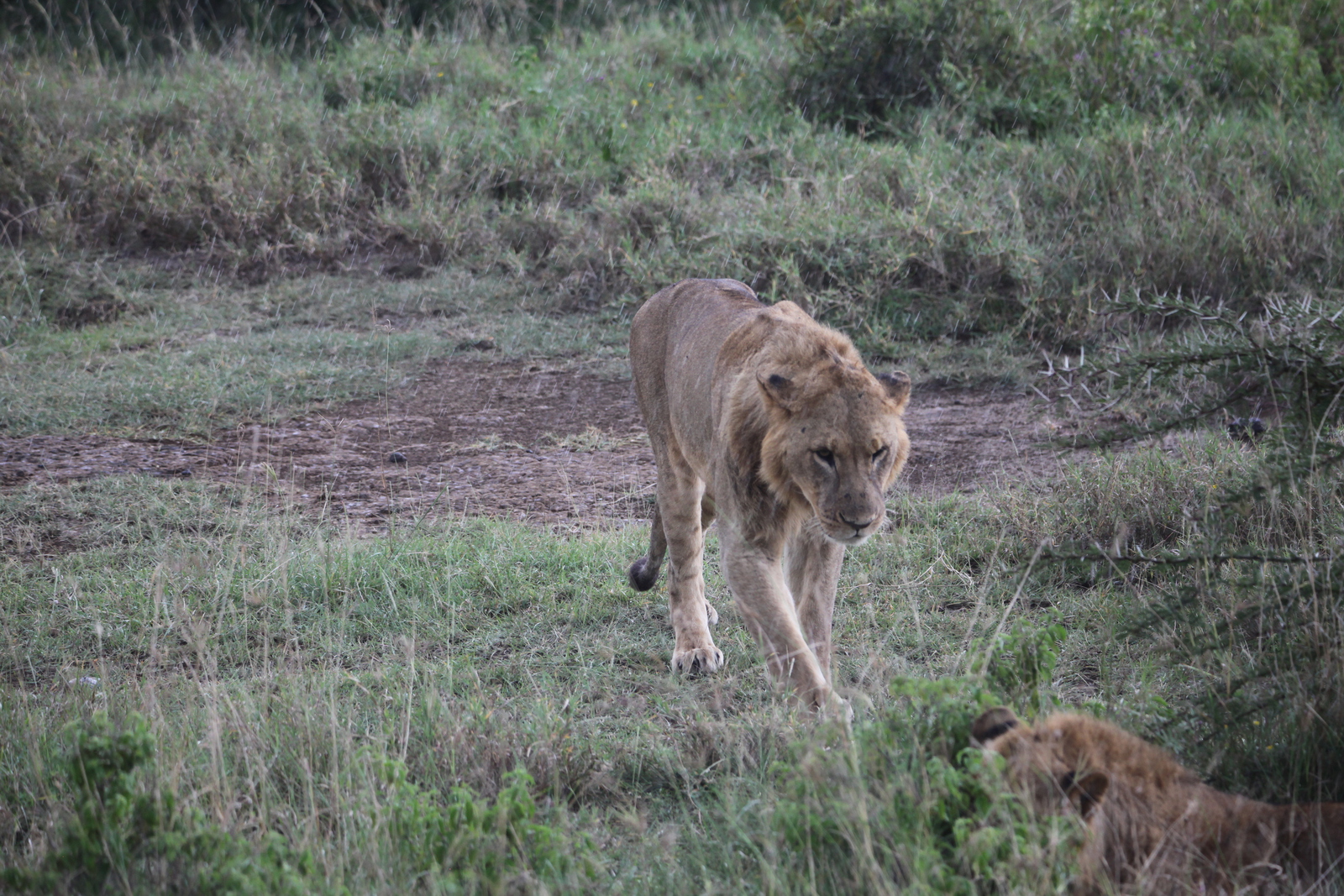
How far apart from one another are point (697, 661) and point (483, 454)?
272cm

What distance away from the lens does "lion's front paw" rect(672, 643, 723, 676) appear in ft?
14.0

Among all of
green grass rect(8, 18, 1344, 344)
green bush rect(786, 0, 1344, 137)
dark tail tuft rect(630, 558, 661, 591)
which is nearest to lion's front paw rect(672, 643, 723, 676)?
dark tail tuft rect(630, 558, 661, 591)

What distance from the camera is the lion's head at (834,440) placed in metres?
3.48

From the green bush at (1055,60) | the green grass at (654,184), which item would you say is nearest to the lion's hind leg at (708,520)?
the green grass at (654,184)

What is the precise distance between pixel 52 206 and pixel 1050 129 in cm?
838

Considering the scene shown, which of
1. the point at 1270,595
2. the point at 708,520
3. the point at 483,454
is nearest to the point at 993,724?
the point at 1270,595

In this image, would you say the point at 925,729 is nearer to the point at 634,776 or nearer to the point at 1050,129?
the point at 634,776

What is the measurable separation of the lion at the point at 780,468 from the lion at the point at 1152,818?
0.65 meters

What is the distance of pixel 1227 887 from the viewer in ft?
7.78

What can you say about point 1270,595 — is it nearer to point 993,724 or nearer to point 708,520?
point 993,724

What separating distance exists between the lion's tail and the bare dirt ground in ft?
2.58

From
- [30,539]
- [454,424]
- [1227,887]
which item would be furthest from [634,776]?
[454,424]

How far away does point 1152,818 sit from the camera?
2.40 metres

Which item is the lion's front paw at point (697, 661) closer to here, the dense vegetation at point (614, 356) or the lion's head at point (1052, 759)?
the dense vegetation at point (614, 356)
